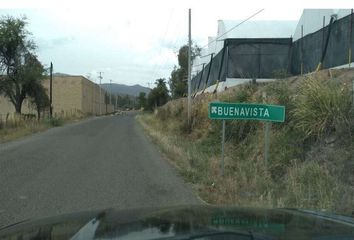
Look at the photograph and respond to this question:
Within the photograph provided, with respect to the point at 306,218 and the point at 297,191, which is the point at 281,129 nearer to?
the point at 297,191

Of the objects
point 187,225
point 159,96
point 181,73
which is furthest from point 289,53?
point 159,96

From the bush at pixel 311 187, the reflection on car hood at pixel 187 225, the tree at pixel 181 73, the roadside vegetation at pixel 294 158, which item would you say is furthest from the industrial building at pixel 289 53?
the tree at pixel 181 73

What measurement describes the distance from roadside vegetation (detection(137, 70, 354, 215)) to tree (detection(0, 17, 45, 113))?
3376cm

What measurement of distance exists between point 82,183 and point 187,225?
9397 mm

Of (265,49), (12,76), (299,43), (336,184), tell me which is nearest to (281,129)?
(336,184)

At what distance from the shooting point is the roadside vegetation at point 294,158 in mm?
9102

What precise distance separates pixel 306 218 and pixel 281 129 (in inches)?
405

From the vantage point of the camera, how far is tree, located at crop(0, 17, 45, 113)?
155 ft

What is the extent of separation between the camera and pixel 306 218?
363 cm

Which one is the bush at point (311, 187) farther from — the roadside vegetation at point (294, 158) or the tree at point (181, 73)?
the tree at point (181, 73)

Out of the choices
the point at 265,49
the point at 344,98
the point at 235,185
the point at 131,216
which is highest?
the point at 265,49

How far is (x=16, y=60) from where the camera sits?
4816 cm

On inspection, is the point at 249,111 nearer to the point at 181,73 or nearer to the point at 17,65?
the point at 17,65

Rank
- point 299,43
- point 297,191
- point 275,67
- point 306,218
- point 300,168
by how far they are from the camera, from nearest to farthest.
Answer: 1. point 306,218
2. point 297,191
3. point 300,168
4. point 299,43
5. point 275,67
